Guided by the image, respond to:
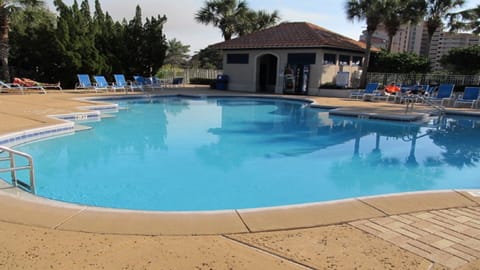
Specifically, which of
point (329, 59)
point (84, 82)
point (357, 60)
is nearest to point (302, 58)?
point (329, 59)

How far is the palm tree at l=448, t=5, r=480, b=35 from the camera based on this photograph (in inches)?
982

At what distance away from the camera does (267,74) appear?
82.4ft

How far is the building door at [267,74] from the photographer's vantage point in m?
24.5

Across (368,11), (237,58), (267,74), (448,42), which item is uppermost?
(368,11)

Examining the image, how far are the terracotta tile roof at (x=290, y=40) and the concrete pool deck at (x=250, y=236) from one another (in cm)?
1802

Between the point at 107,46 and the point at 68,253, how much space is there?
22.4 m

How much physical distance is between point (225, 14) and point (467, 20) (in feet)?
58.3

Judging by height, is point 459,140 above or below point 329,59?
below

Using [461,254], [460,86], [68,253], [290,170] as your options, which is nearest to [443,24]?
[460,86]

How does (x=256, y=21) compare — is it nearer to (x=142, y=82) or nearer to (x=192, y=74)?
(x=192, y=74)

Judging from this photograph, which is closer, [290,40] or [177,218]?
[177,218]

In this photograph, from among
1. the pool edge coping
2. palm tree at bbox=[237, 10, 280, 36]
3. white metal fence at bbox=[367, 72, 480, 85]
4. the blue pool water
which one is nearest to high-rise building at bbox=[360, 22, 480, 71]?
white metal fence at bbox=[367, 72, 480, 85]

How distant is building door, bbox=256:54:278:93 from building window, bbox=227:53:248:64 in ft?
3.83

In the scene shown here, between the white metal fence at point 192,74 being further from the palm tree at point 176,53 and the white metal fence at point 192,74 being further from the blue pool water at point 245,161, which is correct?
the palm tree at point 176,53
